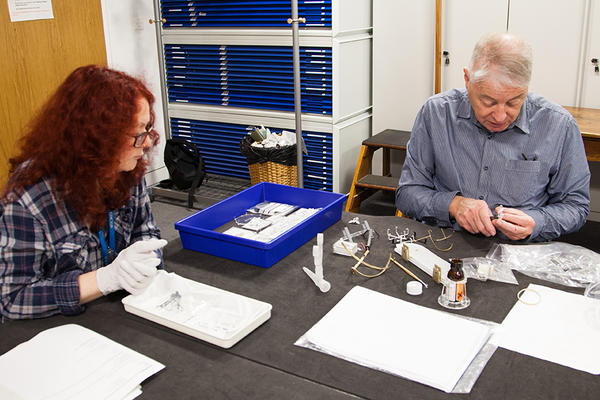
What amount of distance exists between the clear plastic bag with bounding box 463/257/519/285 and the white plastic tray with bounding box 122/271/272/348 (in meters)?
0.57

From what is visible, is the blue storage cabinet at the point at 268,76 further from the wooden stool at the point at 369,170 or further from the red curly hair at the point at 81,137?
the red curly hair at the point at 81,137

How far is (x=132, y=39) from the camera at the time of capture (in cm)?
400

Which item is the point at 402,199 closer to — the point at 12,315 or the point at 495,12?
the point at 12,315

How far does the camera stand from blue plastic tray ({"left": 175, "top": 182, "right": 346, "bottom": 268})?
5.27 feet

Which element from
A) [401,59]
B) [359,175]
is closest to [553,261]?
[359,175]

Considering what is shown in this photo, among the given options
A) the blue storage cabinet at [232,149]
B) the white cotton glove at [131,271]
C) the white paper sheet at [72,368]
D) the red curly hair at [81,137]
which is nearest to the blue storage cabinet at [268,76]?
the blue storage cabinet at [232,149]

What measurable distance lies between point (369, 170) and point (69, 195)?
2.48 meters

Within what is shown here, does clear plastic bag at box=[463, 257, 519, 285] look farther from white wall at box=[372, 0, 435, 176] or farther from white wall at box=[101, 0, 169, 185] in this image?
white wall at box=[101, 0, 169, 185]

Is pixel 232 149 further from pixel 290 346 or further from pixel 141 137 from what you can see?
pixel 290 346

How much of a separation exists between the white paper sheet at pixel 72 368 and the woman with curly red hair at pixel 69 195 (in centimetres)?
14

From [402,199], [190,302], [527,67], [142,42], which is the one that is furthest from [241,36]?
[190,302]

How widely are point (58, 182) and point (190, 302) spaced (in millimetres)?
447

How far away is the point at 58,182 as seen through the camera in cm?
141

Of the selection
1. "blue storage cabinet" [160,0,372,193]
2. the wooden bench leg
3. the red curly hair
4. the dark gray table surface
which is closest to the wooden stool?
the wooden bench leg
